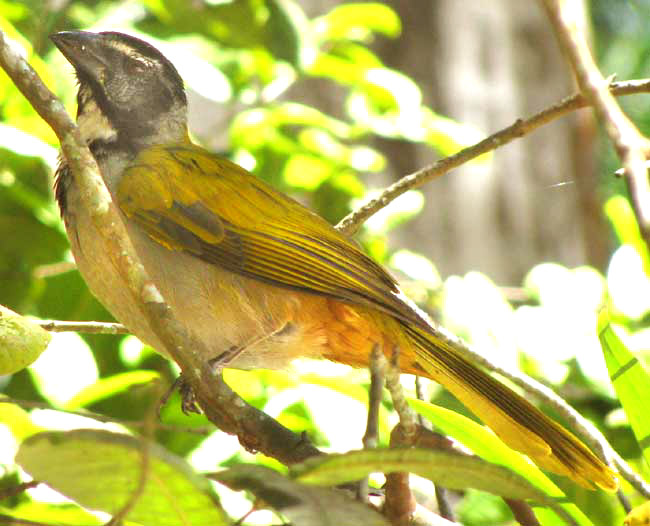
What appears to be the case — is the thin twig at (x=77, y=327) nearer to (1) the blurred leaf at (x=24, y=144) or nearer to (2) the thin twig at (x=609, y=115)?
(1) the blurred leaf at (x=24, y=144)

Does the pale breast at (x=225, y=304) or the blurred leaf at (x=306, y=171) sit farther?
the blurred leaf at (x=306, y=171)

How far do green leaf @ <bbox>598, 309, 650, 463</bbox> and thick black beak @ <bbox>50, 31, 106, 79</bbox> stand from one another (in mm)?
2186

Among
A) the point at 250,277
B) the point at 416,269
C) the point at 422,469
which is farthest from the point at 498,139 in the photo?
the point at 416,269

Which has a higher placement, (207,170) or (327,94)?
(327,94)

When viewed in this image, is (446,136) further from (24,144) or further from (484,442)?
(484,442)

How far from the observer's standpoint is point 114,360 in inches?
145

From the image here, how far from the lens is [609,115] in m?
1.40

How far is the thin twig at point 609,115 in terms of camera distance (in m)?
1.35

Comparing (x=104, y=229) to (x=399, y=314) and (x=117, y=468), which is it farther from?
(x=399, y=314)

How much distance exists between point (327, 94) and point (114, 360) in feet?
11.9

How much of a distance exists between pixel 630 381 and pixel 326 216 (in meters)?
2.48

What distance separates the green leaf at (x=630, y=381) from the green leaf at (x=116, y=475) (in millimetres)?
980

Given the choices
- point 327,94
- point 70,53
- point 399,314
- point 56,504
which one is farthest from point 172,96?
point 327,94

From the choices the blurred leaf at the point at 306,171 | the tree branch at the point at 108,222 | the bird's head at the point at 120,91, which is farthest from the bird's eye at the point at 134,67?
the tree branch at the point at 108,222
